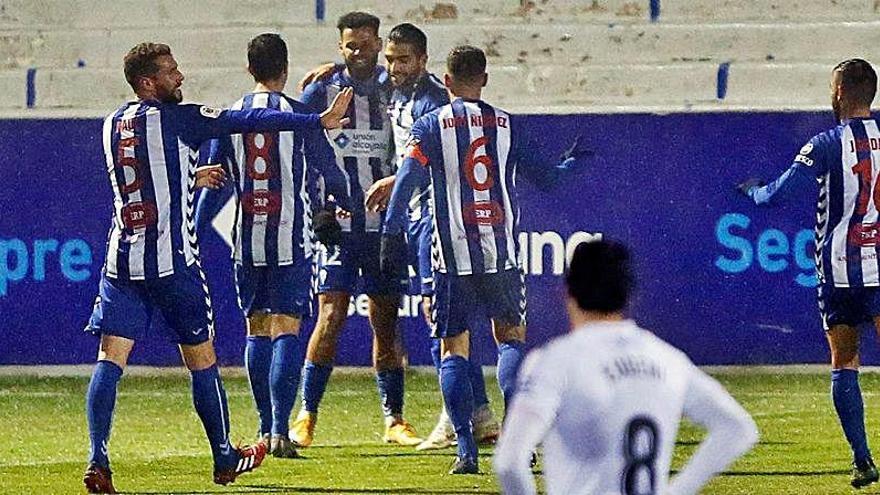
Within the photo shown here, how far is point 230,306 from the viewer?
11.8 m

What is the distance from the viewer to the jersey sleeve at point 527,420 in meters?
3.55

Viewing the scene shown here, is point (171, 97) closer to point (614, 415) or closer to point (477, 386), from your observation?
point (477, 386)

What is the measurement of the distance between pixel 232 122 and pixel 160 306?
0.76m

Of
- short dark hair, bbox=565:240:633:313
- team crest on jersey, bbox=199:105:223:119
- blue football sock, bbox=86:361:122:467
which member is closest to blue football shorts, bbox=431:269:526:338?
team crest on jersey, bbox=199:105:223:119

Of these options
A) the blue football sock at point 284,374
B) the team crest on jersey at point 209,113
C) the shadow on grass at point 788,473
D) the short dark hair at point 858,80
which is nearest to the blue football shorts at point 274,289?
the blue football sock at point 284,374

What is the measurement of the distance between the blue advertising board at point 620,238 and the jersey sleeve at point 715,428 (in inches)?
307

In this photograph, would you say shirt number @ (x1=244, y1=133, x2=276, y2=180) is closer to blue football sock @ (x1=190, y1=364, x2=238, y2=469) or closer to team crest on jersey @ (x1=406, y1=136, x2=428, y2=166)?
team crest on jersey @ (x1=406, y1=136, x2=428, y2=166)

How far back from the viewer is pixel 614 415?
12.1 feet

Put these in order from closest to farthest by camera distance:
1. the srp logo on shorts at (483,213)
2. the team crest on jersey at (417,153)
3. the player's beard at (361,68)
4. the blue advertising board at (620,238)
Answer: the team crest on jersey at (417,153), the srp logo on shorts at (483,213), the player's beard at (361,68), the blue advertising board at (620,238)

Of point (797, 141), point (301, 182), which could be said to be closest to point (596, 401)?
point (301, 182)

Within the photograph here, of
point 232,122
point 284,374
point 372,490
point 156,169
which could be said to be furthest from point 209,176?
point 372,490

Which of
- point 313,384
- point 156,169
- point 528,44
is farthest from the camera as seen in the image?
point 528,44

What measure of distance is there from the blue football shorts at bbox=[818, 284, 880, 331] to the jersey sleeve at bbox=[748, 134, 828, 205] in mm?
463

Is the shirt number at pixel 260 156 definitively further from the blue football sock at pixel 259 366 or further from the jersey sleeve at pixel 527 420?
the jersey sleeve at pixel 527 420
